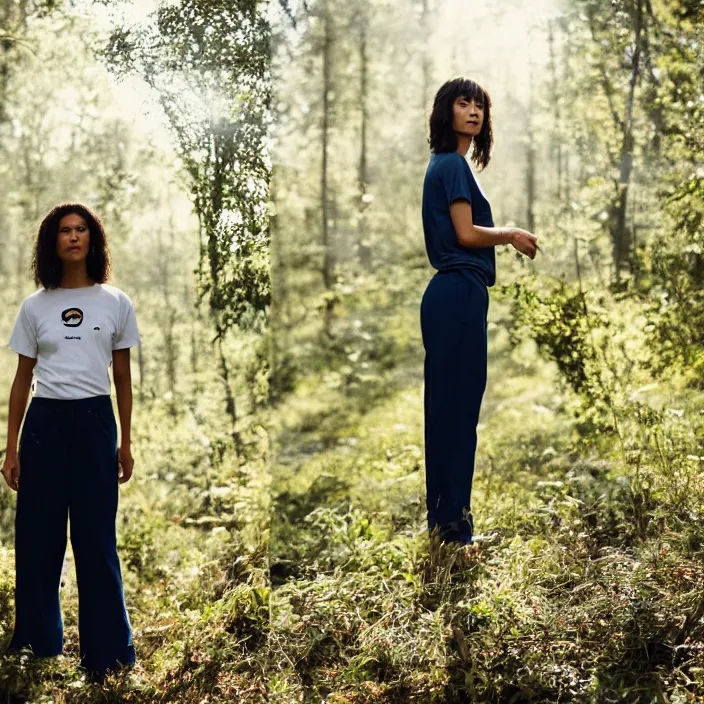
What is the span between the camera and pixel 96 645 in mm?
2605

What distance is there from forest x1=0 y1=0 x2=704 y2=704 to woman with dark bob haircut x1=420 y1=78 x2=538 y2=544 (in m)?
0.21

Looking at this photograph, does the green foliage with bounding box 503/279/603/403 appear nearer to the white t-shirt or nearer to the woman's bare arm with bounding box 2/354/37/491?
the white t-shirt

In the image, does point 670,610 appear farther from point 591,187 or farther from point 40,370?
point 591,187

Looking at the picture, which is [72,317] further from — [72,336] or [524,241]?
[524,241]

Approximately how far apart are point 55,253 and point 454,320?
156cm

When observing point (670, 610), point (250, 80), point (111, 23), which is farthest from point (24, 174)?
point (670, 610)

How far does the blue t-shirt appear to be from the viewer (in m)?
2.76

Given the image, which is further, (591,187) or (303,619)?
(591,187)

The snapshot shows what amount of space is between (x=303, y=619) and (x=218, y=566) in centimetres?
81

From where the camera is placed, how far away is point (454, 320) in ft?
9.16

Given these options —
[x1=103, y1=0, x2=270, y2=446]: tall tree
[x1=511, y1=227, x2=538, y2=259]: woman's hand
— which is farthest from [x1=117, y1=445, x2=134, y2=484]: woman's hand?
[x1=511, y1=227, x2=538, y2=259]: woman's hand

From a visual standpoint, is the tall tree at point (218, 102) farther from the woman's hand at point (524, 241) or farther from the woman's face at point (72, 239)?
the woman's hand at point (524, 241)

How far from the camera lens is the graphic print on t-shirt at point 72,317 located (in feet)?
8.55

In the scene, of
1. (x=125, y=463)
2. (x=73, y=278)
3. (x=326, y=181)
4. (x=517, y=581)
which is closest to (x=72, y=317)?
(x=73, y=278)
